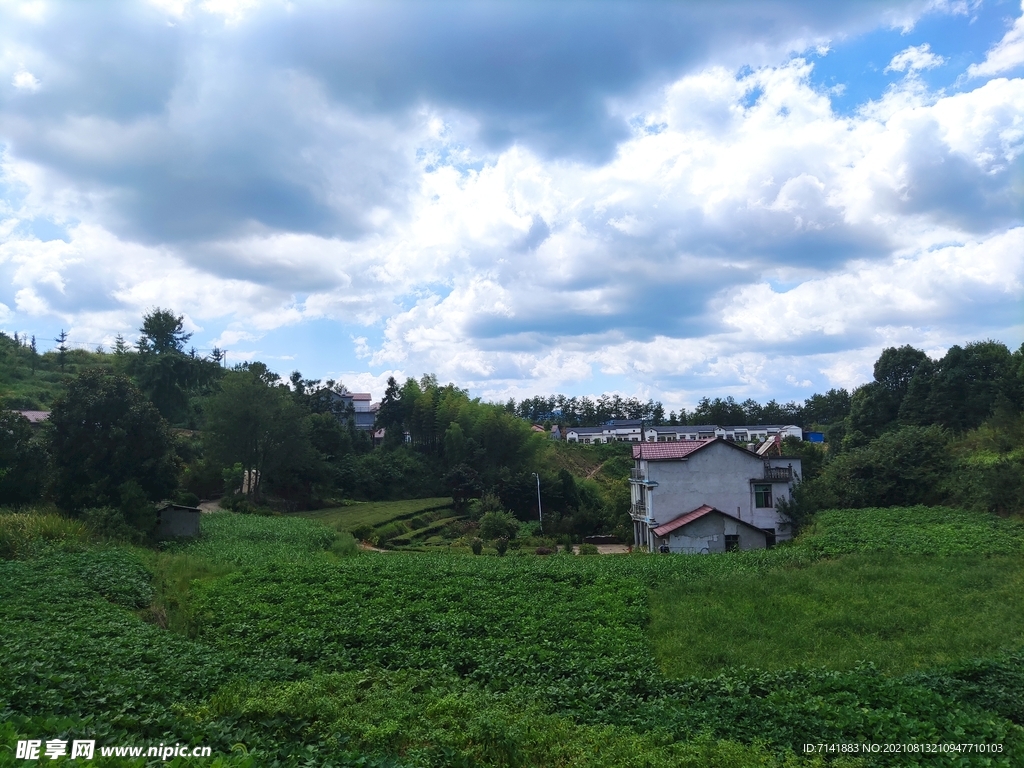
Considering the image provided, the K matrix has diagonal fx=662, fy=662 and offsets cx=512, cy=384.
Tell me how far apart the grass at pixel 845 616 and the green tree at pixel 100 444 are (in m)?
20.1

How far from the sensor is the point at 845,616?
42.1 feet

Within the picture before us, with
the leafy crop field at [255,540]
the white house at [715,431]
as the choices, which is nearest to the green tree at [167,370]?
the leafy crop field at [255,540]

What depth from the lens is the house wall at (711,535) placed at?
26281 mm

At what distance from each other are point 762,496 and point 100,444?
26537 mm

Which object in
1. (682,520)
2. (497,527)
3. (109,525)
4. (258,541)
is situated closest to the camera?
(109,525)

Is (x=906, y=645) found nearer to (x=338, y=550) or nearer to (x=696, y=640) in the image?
(x=696, y=640)

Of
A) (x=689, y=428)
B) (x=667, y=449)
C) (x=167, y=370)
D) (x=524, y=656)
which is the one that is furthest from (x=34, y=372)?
(x=689, y=428)

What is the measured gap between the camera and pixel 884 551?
18.9 m

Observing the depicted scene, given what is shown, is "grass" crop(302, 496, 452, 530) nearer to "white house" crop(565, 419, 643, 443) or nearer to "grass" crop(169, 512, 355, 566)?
"grass" crop(169, 512, 355, 566)

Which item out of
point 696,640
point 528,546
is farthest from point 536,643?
point 528,546

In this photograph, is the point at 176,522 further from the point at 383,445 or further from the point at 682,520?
the point at 383,445

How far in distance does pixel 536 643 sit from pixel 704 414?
8019 centimetres

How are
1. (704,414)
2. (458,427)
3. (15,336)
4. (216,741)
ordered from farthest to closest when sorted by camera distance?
(704,414) < (15,336) < (458,427) < (216,741)

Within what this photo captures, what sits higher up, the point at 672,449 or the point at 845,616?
the point at 672,449
